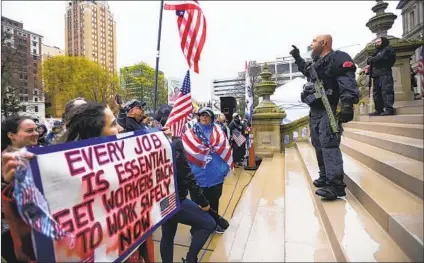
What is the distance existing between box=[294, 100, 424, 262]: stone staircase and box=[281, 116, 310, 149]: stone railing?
4763 mm

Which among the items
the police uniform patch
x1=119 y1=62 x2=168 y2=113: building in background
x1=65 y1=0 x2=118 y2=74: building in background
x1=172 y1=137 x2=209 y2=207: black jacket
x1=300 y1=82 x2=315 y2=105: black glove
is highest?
x1=65 y1=0 x2=118 y2=74: building in background

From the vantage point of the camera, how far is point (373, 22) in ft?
23.1

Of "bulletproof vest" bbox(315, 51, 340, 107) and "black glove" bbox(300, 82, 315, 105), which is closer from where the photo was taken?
"bulletproof vest" bbox(315, 51, 340, 107)

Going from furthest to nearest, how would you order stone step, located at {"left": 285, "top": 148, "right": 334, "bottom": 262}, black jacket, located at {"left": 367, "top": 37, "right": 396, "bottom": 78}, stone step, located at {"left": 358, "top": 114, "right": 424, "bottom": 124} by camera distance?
black jacket, located at {"left": 367, "top": 37, "right": 396, "bottom": 78} < stone step, located at {"left": 358, "top": 114, "right": 424, "bottom": 124} < stone step, located at {"left": 285, "top": 148, "right": 334, "bottom": 262}

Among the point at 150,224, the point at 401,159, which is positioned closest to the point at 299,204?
the point at 401,159

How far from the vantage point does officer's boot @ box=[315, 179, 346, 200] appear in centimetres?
279

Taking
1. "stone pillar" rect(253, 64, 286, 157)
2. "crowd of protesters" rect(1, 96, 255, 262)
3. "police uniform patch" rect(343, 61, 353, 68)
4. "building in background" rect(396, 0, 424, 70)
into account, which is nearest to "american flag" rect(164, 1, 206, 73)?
"crowd of protesters" rect(1, 96, 255, 262)

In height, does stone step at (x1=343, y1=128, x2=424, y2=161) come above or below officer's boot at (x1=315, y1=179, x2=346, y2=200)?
above

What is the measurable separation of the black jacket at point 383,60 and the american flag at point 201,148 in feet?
12.8

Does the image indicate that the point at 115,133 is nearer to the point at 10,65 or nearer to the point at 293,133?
the point at 293,133

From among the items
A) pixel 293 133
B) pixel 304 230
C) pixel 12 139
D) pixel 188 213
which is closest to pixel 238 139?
pixel 293 133

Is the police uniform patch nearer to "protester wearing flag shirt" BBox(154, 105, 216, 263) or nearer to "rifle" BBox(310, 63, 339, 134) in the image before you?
"rifle" BBox(310, 63, 339, 134)

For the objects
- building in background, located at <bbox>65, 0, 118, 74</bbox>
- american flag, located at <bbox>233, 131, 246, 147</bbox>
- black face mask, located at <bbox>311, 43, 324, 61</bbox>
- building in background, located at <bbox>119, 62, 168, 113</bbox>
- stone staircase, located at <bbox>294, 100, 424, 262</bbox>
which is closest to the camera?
stone staircase, located at <bbox>294, 100, 424, 262</bbox>

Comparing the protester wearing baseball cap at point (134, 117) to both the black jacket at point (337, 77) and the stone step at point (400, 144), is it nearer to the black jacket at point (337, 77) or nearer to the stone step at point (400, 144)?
the black jacket at point (337, 77)
